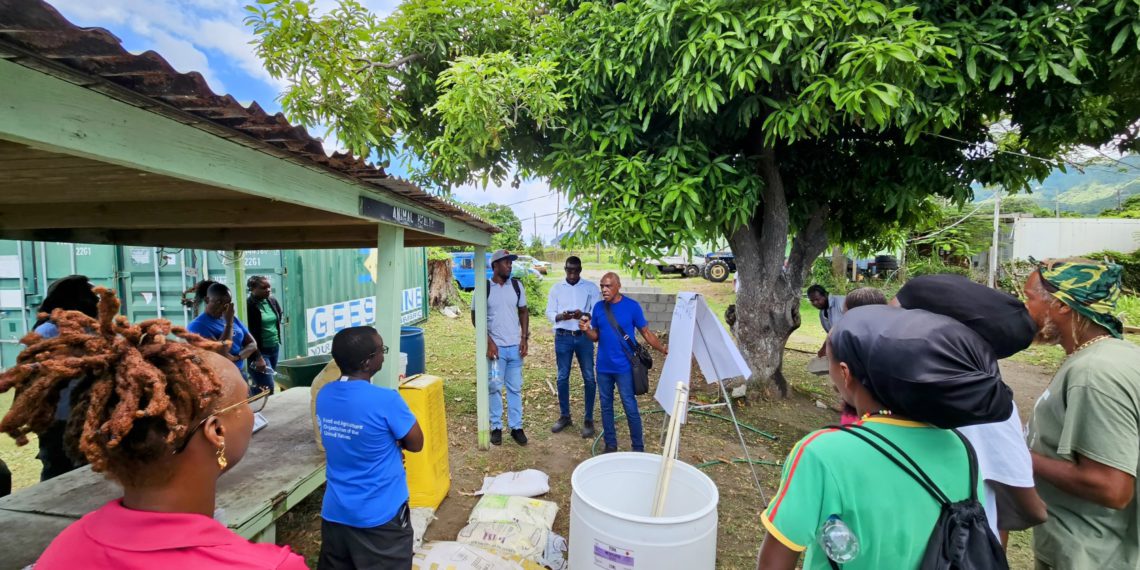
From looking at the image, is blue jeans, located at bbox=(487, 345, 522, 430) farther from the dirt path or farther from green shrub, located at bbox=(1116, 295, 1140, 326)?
green shrub, located at bbox=(1116, 295, 1140, 326)

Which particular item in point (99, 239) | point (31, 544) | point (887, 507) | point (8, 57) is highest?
point (8, 57)

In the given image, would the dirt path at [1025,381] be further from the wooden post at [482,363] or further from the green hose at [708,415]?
the wooden post at [482,363]

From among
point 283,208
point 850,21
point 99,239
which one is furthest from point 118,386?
point 850,21

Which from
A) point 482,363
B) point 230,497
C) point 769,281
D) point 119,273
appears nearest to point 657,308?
point 769,281

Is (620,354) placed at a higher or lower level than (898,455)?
lower

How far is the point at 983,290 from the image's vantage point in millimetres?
1505

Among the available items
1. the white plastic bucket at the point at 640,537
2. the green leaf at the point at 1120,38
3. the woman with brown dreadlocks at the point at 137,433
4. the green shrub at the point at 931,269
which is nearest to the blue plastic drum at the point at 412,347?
the white plastic bucket at the point at 640,537

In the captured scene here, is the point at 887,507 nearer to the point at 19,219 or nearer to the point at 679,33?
the point at 679,33

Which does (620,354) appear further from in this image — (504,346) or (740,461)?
(740,461)

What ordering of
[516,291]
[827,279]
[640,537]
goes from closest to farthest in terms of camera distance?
1. [640,537]
2. [516,291]
3. [827,279]

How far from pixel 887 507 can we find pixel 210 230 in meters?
5.51

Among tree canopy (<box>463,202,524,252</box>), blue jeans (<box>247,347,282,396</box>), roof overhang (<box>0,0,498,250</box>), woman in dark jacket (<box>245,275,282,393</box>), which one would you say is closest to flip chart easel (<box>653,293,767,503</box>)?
roof overhang (<box>0,0,498,250</box>)

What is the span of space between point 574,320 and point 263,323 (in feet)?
12.2

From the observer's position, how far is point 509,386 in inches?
209
